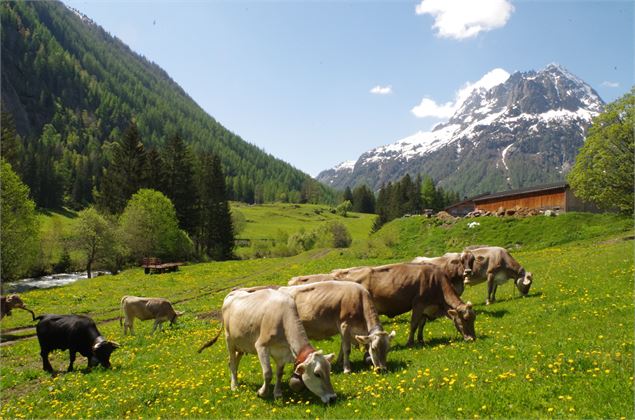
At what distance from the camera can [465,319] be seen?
519 inches

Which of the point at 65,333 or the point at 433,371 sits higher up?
the point at 433,371

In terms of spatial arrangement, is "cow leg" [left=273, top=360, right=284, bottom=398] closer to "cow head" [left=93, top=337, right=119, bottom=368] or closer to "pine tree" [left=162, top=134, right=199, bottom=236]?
"cow head" [left=93, top=337, right=119, bottom=368]

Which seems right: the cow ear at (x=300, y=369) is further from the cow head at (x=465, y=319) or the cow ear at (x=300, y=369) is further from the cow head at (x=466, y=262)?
the cow head at (x=466, y=262)

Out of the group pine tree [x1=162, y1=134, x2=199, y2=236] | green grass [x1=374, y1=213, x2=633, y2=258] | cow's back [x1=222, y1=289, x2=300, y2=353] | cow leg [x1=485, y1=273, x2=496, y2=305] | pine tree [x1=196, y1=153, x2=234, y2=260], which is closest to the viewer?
cow's back [x1=222, y1=289, x2=300, y2=353]

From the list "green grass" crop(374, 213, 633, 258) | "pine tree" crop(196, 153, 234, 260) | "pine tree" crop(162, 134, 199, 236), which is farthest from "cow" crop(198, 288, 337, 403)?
"pine tree" crop(196, 153, 234, 260)

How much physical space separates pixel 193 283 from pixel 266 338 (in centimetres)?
4000

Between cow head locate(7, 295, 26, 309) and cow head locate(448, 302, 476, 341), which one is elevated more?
cow head locate(448, 302, 476, 341)

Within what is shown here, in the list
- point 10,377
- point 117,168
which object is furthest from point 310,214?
point 10,377

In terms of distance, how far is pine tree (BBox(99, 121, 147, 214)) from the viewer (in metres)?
83.1

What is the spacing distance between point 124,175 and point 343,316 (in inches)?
3294

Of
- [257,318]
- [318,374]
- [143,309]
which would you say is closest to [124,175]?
[143,309]

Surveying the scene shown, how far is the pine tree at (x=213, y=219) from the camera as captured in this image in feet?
298

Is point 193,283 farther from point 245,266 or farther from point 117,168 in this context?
point 117,168

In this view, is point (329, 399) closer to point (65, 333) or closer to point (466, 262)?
point (466, 262)
